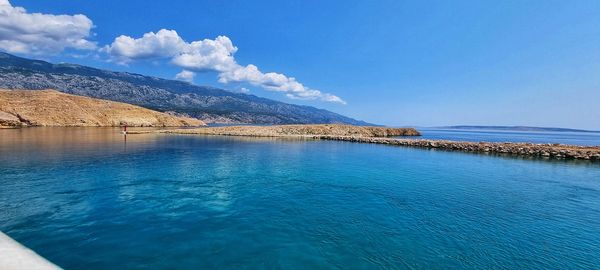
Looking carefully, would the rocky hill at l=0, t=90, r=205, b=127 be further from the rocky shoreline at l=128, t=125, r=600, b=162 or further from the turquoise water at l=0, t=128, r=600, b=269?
the turquoise water at l=0, t=128, r=600, b=269

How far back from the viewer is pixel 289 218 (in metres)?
15.5

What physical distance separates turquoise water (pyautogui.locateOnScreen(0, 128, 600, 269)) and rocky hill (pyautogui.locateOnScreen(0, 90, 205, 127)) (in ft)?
319

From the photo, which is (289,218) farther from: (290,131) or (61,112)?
(61,112)

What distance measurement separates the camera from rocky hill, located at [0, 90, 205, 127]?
99.1m

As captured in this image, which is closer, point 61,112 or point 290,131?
point 290,131

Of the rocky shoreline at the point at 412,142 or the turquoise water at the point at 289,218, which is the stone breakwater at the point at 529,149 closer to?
the rocky shoreline at the point at 412,142

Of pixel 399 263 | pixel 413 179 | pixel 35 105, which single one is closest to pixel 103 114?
pixel 35 105

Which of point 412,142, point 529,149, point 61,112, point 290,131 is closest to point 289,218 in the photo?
point 529,149

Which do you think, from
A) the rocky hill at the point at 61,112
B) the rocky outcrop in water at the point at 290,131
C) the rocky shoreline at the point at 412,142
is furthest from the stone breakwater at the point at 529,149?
the rocky hill at the point at 61,112

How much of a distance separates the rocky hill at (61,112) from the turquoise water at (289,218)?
97192mm

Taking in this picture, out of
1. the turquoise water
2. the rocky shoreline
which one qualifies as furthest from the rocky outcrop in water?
the turquoise water

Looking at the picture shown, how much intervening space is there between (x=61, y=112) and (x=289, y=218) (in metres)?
133

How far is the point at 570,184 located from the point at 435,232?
Result: 73.0 ft

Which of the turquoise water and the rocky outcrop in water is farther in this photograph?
the rocky outcrop in water
